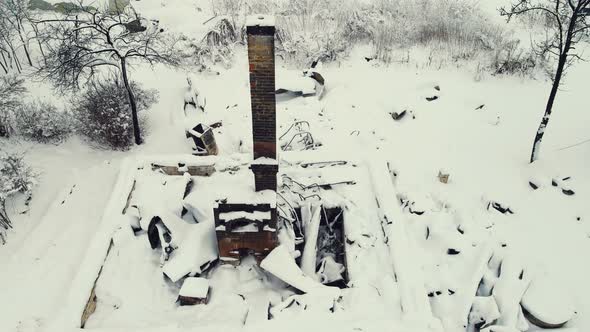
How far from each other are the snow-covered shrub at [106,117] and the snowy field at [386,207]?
0.36 meters

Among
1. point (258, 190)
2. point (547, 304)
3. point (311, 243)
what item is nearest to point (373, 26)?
point (311, 243)

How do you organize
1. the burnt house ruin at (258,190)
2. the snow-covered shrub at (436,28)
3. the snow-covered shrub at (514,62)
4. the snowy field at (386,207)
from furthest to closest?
the snow-covered shrub at (436,28), the snow-covered shrub at (514,62), the snowy field at (386,207), the burnt house ruin at (258,190)

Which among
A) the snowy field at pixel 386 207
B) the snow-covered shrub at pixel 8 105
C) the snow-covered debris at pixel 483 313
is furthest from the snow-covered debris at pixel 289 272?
the snow-covered shrub at pixel 8 105

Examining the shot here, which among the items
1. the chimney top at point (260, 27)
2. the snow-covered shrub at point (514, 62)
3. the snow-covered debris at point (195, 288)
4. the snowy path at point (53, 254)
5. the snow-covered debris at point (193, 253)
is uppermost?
the chimney top at point (260, 27)

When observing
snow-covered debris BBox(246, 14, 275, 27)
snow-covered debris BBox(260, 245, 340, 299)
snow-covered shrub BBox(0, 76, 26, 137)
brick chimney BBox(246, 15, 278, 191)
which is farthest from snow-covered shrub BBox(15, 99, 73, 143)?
snow-covered debris BBox(246, 14, 275, 27)

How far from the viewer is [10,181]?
31.1ft

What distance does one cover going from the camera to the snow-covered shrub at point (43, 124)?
11328mm

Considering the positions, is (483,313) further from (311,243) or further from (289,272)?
(289,272)

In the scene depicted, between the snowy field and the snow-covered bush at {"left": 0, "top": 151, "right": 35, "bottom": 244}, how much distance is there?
0.94ft

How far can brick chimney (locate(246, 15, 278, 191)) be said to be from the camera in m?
5.75

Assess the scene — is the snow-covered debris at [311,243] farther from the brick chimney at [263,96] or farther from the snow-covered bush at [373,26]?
the snow-covered bush at [373,26]

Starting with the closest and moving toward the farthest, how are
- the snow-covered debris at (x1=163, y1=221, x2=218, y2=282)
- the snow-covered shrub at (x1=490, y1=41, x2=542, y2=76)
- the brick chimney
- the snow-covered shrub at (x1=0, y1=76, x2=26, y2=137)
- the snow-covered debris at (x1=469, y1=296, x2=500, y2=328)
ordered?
the brick chimney
the snow-covered debris at (x1=163, y1=221, x2=218, y2=282)
the snow-covered debris at (x1=469, y1=296, x2=500, y2=328)
the snow-covered shrub at (x1=0, y1=76, x2=26, y2=137)
the snow-covered shrub at (x1=490, y1=41, x2=542, y2=76)

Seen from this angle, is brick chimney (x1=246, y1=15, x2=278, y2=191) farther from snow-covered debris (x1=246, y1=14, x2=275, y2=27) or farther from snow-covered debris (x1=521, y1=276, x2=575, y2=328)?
snow-covered debris (x1=521, y1=276, x2=575, y2=328)

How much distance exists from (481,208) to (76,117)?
9880 mm
